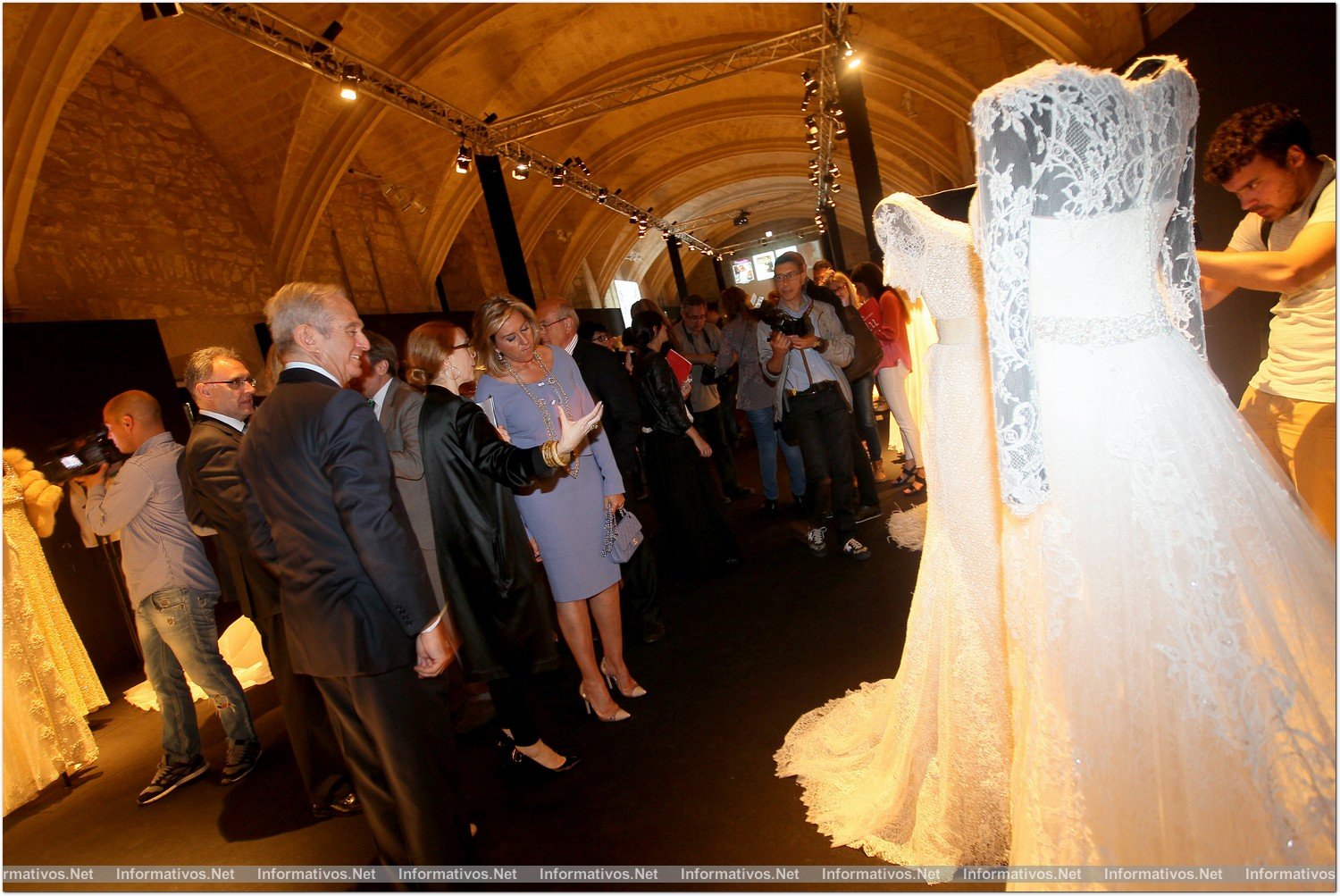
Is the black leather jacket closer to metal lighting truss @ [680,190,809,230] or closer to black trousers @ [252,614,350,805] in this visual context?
black trousers @ [252,614,350,805]

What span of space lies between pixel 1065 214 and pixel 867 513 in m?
3.75

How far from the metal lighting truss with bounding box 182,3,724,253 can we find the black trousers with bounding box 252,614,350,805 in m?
6.38

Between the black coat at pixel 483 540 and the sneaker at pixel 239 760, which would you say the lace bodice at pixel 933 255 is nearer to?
the black coat at pixel 483 540

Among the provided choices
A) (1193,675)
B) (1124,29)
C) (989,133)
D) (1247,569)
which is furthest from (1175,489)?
(1124,29)

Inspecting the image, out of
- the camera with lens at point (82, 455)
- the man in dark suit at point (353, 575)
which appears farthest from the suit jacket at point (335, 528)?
the camera with lens at point (82, 455)

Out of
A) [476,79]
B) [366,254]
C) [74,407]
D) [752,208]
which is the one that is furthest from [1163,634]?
[752,208]

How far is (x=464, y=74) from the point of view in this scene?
11.2 m

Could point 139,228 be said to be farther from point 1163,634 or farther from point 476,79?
point 1163,634

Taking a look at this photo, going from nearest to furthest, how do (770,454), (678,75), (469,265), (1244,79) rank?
(1244,79)
(770,454)
(678,75)
(469,265)

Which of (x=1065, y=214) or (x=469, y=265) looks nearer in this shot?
(x=1065, y=214)

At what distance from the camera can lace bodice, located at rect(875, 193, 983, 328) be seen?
220 cm

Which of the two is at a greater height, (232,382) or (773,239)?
(773,239)

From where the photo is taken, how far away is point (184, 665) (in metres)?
3.32

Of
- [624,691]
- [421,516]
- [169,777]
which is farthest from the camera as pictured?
[169,777]
